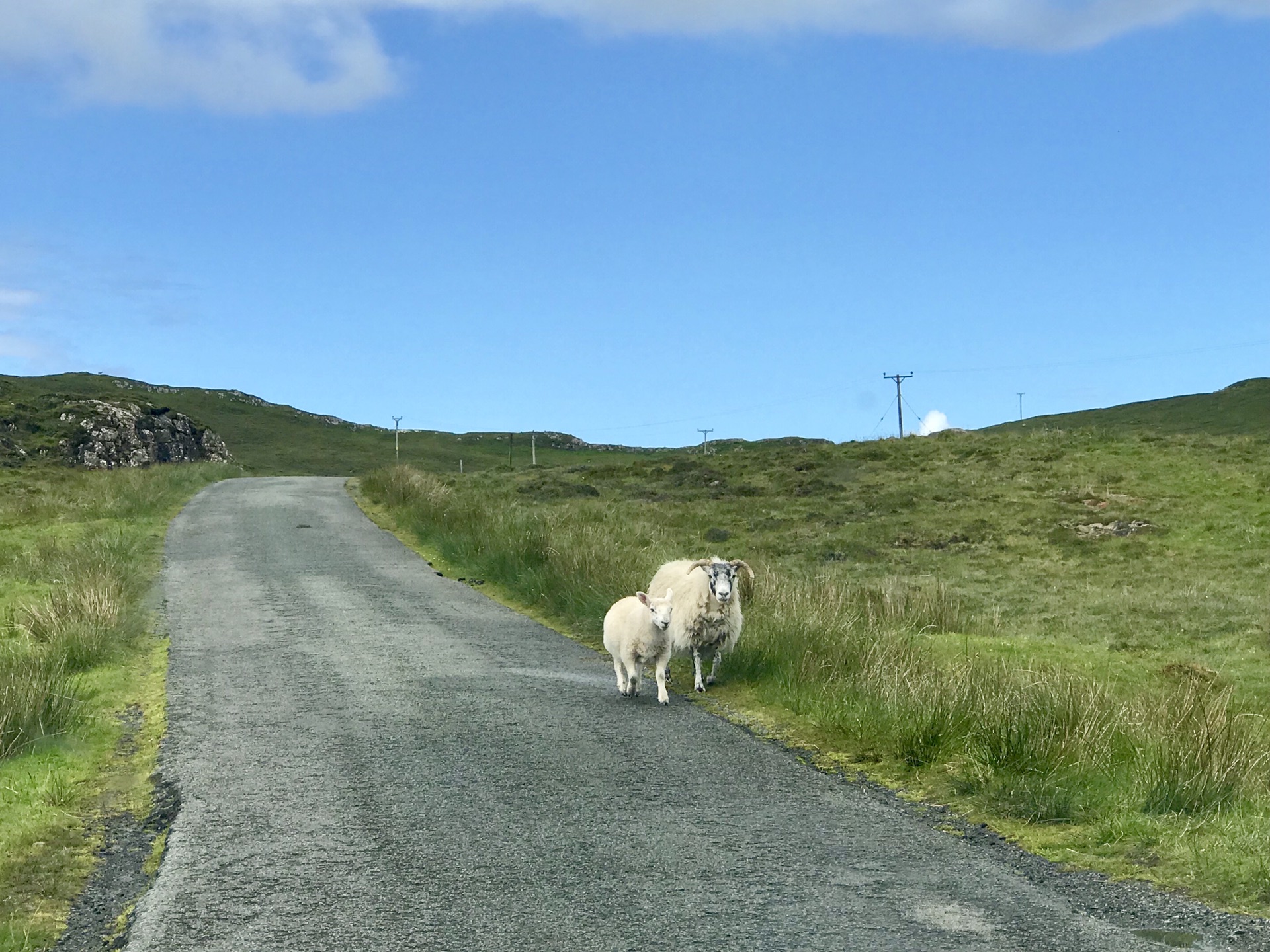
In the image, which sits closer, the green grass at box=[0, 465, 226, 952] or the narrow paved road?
the narrow paved road

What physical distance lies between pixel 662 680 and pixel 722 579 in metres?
1.18

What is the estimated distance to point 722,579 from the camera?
11945 mm

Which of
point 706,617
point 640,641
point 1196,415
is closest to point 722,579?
point 706,617

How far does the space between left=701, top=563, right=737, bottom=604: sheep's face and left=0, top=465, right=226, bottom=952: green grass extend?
5280 mm

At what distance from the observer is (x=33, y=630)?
15.2 m

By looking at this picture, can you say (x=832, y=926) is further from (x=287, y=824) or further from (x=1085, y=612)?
(x=1085, y=612)

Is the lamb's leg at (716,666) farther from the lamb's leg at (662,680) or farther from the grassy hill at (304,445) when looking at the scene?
the grassy hill at (304,445)

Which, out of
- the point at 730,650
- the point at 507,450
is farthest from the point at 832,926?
the point at 507,450

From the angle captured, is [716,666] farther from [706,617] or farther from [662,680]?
[662,680]

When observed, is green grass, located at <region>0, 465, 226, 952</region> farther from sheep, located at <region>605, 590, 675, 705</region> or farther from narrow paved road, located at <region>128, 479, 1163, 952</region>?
sheep, located at <region>605, 590, 675, 705</region>

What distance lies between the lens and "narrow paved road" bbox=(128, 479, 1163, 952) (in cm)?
579

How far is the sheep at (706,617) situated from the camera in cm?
1216

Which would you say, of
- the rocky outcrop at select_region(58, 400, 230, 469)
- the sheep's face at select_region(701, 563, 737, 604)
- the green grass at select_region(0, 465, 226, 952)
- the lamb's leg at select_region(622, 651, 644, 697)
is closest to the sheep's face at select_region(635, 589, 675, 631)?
the lamb's leg at select_region(622, 651, 644, 697)

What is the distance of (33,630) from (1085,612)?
17.4 metres
